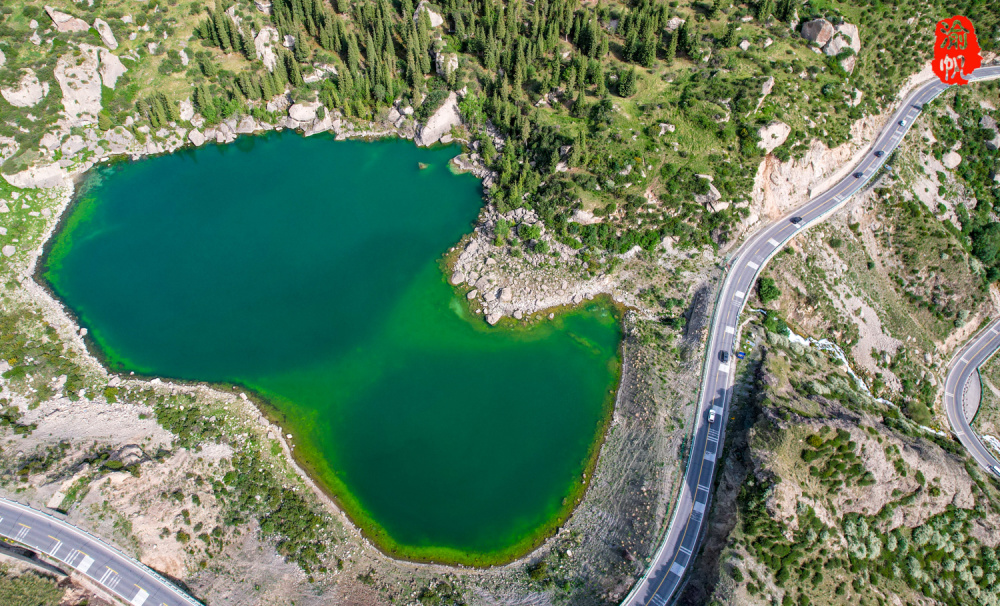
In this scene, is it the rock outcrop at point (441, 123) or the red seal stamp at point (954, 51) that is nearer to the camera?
the red seal stamp at point (954, 51)

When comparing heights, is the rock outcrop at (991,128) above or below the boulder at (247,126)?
above

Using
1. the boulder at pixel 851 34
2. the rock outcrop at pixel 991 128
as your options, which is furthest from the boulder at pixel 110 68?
the rock outcrop at pixel 991 128

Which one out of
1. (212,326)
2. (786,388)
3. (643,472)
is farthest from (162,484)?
(786,388)

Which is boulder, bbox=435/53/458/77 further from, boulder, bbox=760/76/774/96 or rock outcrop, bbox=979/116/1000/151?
rock outcrop, bbox=979/116/1000/151

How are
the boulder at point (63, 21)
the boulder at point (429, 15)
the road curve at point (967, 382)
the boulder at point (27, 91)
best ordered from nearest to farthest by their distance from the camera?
the road curve at point (967, 382)
the boulder at point (27, 91)
the boulder at point (63, 21)
the boulder at point (429, 15)

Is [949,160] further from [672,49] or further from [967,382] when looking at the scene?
[672,49]

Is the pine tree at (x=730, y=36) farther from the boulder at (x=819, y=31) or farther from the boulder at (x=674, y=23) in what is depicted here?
the boulder at (x=819, y=31)

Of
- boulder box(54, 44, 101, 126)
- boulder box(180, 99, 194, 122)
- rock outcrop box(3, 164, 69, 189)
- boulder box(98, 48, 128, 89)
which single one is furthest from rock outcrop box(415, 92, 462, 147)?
rock outcrop box(3, 164, 69, 189)
